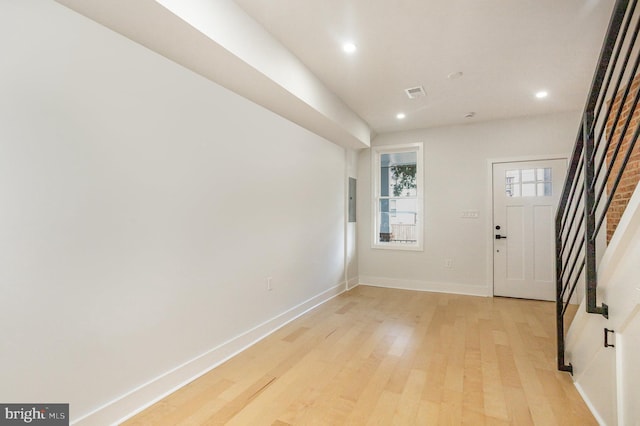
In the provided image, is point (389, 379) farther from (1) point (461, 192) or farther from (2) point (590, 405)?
(1) point (461, 192)

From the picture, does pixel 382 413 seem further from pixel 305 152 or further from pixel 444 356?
pixel 305 152

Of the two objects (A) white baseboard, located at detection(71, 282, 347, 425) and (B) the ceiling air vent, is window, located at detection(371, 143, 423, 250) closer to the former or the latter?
(B) the ceiling air vent

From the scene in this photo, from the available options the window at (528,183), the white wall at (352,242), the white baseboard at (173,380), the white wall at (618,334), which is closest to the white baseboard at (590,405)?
the white wall at (618,334)

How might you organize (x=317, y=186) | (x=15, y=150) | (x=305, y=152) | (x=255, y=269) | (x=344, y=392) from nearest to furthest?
(x=15, y=150) < (x=344, y=392) < (x=255, y=269) < (x=305, y=152) < (x=317, y=186)

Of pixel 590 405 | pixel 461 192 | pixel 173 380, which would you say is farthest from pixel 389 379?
pixel 461 192

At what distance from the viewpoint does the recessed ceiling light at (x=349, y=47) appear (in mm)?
2645

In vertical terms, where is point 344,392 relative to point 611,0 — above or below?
below

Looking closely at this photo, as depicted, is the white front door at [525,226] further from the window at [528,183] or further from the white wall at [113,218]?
the white wall at [113,218]

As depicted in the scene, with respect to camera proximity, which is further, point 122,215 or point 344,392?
point 344,392

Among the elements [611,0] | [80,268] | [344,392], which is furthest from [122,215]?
[611,0]

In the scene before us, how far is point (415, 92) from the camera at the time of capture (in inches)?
141

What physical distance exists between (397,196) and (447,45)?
2914 millimetres

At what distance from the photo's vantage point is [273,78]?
100 inches

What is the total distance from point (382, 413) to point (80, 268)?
192cm
